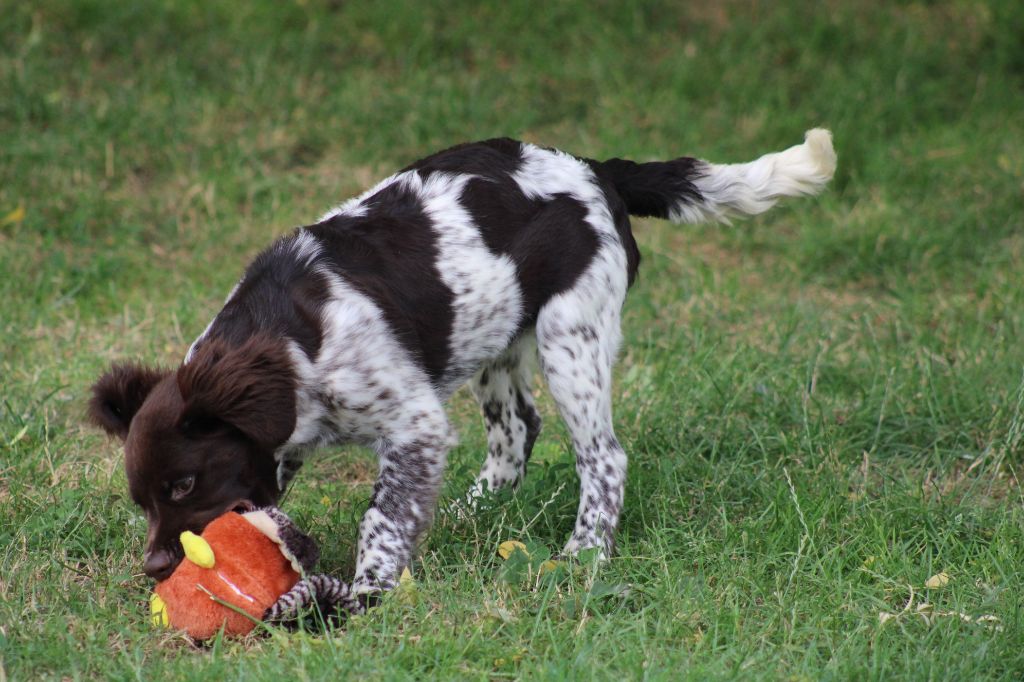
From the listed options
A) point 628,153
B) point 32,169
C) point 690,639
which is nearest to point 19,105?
point 32,169

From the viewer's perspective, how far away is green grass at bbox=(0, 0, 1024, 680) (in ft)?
12.2

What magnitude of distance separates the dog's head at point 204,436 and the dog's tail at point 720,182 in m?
1.63

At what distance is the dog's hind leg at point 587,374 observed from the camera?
4.44 metres

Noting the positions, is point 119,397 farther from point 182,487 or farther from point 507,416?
point 507,416

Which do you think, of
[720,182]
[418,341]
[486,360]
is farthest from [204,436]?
[720,182]

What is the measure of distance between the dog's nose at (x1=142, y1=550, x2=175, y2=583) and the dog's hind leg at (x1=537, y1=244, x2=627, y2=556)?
137 centimetres

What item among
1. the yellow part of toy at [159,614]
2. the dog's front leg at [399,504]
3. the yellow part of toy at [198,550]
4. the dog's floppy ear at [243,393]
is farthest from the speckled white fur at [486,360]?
the yellow part of toy at [159,614]

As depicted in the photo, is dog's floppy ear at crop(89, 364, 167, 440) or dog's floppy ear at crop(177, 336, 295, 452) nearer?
dog's floppy ear at crop(177, 336, 295, 452)

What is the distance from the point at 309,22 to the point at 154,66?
4.12 feet

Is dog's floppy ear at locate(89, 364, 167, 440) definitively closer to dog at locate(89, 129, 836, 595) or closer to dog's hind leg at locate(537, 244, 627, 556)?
dog at locate(89, 129, 836, 595)

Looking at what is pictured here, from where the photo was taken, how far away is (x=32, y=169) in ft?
24.9

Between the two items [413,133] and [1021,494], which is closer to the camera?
[1021,494]

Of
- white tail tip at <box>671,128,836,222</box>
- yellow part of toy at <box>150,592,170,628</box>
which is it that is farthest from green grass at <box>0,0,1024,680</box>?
white tail tip at <box>671,128,836,222</box>

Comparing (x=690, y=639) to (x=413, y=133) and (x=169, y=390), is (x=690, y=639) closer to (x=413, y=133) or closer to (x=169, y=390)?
(x=169, y=390)
